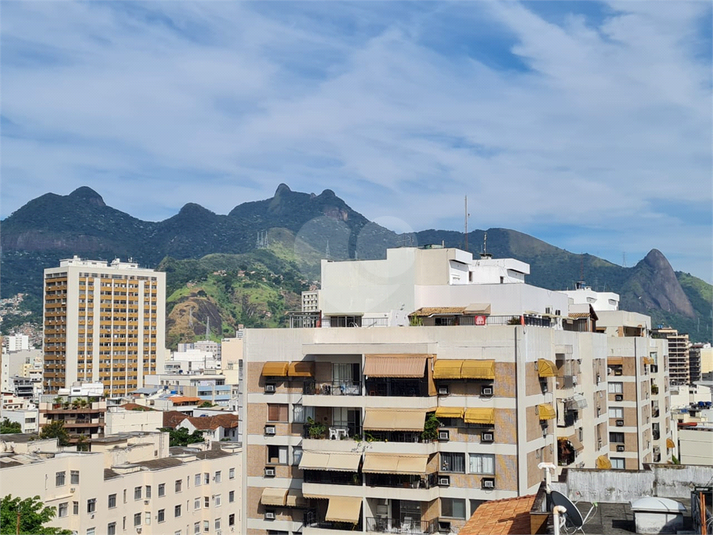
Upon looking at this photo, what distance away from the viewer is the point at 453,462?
25.8 meters

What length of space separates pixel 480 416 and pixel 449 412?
3.28ft

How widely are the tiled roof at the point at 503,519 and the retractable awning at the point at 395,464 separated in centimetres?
641

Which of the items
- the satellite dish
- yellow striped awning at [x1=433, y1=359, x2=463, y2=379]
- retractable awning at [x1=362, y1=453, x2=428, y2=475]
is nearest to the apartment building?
retractable awning at [x1=362, y1=453, x2=428, y2=475]

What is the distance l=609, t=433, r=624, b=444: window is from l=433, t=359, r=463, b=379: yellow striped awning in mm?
20634

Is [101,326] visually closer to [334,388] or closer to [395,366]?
[334,388]

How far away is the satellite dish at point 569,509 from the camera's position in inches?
531

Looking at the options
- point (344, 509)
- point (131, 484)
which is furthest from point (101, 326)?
point (344, 509)

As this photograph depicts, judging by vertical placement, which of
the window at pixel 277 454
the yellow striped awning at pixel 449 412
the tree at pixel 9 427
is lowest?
the tree at pixel 9 427

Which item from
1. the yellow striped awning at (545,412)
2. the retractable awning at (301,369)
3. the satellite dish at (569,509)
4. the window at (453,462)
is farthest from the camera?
the retractable awning at (301,369)

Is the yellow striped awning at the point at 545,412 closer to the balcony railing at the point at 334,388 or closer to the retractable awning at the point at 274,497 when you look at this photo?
the balcony railing at the point at 334,388

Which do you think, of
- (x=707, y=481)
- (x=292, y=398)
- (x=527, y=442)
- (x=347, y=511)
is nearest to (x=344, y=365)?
(x=292, y=398)

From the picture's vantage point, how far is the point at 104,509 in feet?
132

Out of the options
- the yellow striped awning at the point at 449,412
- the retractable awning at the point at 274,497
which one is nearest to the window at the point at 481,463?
the yellow striped awning at the point at 449,412

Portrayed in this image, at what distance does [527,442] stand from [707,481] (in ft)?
25.9
